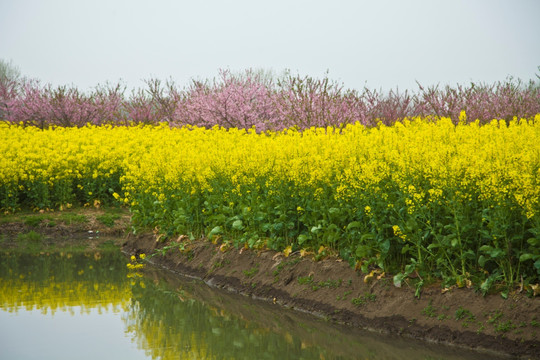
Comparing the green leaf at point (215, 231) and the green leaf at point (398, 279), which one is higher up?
the green leaf at point (215, 231)

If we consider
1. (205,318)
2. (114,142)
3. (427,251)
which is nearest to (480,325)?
(427,251)

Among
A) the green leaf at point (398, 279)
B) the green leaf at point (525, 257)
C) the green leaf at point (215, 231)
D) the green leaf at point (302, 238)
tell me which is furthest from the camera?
the green leaf at point (215, 231)

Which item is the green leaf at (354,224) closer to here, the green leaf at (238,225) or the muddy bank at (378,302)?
the muddy bank at (378,302)

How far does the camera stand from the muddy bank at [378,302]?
6.97 meters

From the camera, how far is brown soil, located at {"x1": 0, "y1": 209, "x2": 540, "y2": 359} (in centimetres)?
698

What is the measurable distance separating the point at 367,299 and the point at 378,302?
175mm

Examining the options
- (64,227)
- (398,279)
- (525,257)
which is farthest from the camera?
(64,227)

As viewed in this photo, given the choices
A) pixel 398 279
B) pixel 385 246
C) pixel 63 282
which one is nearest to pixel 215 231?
pixel 63 282

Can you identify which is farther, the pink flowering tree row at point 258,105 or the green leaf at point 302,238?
the pink flowering tree row at point 258,105

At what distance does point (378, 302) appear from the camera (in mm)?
8266

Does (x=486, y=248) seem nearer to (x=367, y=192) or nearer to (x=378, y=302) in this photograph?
(x=378, y=302)

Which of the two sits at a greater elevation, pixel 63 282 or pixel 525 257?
pixel 525 257

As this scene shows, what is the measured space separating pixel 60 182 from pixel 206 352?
1235 centimetres

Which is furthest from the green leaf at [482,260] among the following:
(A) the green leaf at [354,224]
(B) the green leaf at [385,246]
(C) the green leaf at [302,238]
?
(C) the green leaf at [302,238]
